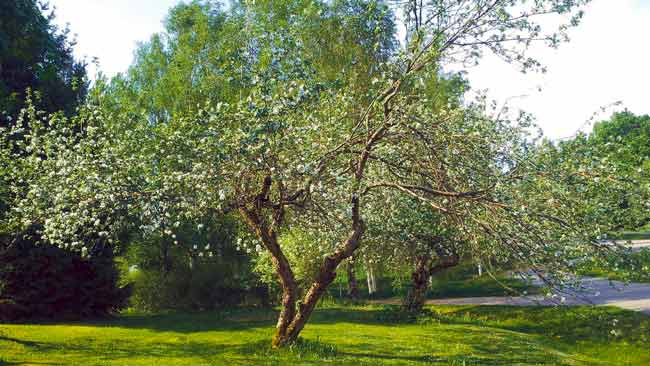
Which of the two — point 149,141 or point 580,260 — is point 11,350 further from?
point 580,260

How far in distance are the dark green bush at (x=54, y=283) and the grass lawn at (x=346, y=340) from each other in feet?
4.04

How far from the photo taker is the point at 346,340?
51.4 feet

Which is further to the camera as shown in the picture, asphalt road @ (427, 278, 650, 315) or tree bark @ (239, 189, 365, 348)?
asphalt road @ (427, 278, 650, 315)

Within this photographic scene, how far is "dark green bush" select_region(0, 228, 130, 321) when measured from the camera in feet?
64.9

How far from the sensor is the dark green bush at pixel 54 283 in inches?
779

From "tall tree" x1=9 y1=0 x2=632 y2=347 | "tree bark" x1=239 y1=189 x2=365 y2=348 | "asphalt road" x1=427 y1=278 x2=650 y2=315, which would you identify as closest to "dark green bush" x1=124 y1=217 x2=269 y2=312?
"asphalt road" x1=427 y1=278 x2=650 y2=315

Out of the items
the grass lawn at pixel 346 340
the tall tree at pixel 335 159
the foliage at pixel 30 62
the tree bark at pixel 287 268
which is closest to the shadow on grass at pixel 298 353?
the grass lawn at pixel 346 340

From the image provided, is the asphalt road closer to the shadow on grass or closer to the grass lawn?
the grass lawn

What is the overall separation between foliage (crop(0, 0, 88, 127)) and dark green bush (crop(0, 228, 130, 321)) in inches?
186

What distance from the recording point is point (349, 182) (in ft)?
33.3

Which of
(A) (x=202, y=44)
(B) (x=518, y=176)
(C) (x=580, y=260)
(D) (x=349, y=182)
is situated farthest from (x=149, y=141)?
(A) (x=202, y=44)

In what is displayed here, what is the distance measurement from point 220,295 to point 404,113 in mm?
18023

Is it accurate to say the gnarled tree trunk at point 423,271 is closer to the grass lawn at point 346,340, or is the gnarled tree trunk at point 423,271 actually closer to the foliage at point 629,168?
the grass lawn at point 346,340

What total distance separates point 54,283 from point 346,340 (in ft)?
38.5
